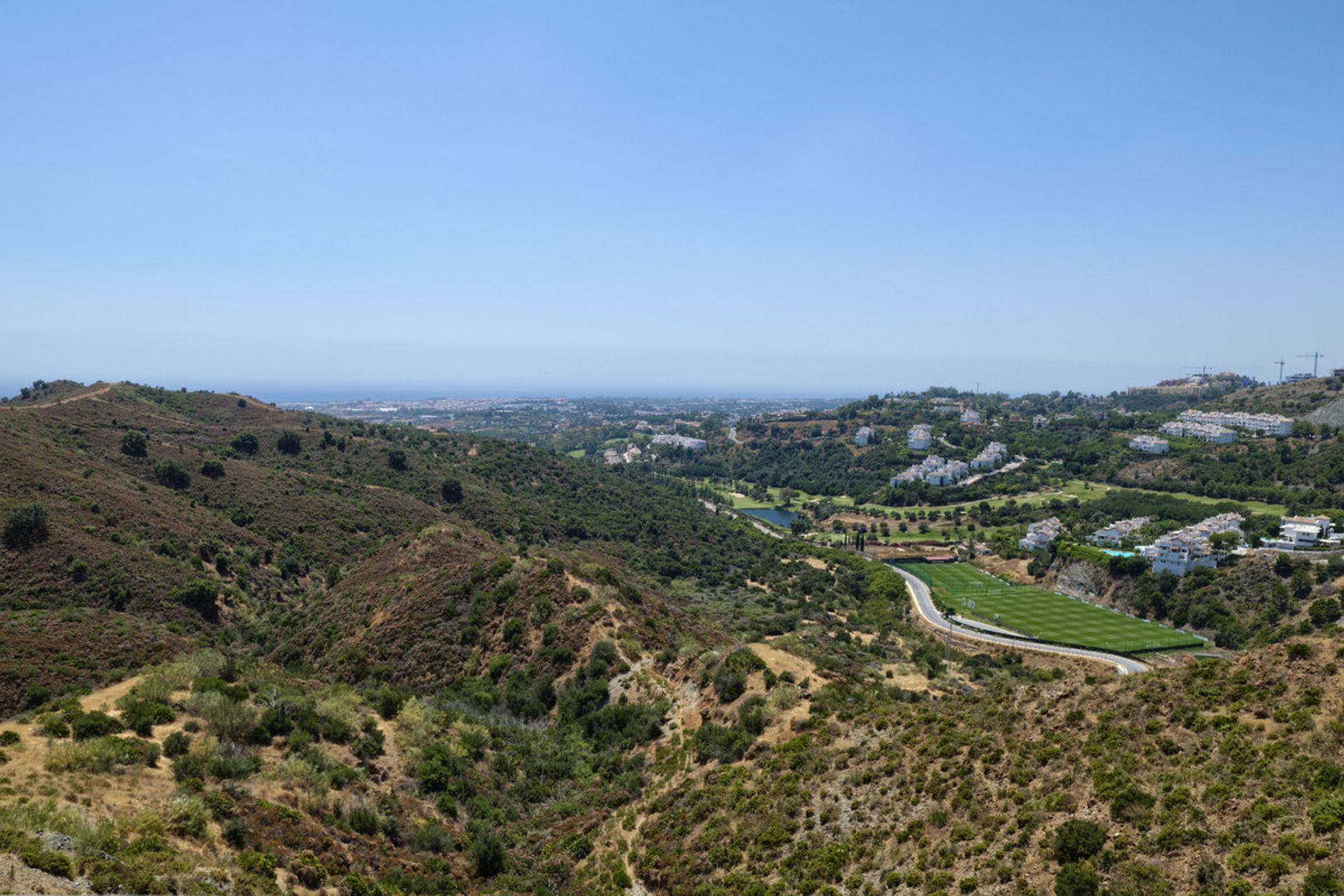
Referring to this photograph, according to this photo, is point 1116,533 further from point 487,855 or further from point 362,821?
point 362,821

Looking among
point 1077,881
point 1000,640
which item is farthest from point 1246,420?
point 1077,881

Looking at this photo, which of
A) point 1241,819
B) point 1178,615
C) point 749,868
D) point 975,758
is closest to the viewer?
point 1241,819

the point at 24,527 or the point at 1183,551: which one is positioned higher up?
the point at 24,527

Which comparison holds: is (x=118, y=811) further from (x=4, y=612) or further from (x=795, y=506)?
(x=795, y=506)

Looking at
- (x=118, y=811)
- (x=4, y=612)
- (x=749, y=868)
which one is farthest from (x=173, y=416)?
(x=749, y=868)

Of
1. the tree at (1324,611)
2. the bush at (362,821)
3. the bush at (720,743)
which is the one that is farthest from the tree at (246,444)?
the tree at (1324,611)

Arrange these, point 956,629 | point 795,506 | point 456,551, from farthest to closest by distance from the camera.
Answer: point 795,506 < point 956,629 < point 456,551

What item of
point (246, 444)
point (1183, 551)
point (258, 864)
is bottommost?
point (1183, 551)
